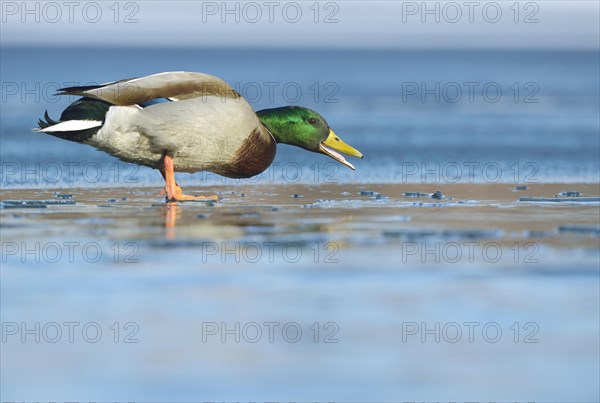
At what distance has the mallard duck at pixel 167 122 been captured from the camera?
9.60m

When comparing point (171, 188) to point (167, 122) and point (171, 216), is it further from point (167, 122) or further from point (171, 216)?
point (171, 216)

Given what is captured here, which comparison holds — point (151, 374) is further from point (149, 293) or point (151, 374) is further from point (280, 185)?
point (280, 185)

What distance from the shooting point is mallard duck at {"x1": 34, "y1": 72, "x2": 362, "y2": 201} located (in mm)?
9602

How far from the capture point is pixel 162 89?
381 inches

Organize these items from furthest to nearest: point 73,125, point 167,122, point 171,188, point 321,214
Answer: point 171,188, point 167,122, point 73,125, point 321,214

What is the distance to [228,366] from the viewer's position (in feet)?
15.1

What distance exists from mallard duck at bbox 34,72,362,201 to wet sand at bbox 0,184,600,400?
0.79 metres

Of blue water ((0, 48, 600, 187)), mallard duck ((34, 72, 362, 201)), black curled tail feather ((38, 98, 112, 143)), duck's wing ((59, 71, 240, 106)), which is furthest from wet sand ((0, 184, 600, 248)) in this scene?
blue water ((0, 48, 600, 187))

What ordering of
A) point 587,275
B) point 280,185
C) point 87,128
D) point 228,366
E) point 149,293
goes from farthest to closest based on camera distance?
point 280,185 < point 87,128 < point 587,275 < point 149,293 < point 228,366

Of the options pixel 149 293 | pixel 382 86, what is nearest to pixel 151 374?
pixel 149 293

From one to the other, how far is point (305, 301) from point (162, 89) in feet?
14.3

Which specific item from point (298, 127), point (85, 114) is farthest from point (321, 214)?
point (85, 114)

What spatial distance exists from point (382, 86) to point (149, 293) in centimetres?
3070

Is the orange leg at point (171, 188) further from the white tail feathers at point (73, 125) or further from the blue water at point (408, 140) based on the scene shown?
the blue water at point (408, 140)
